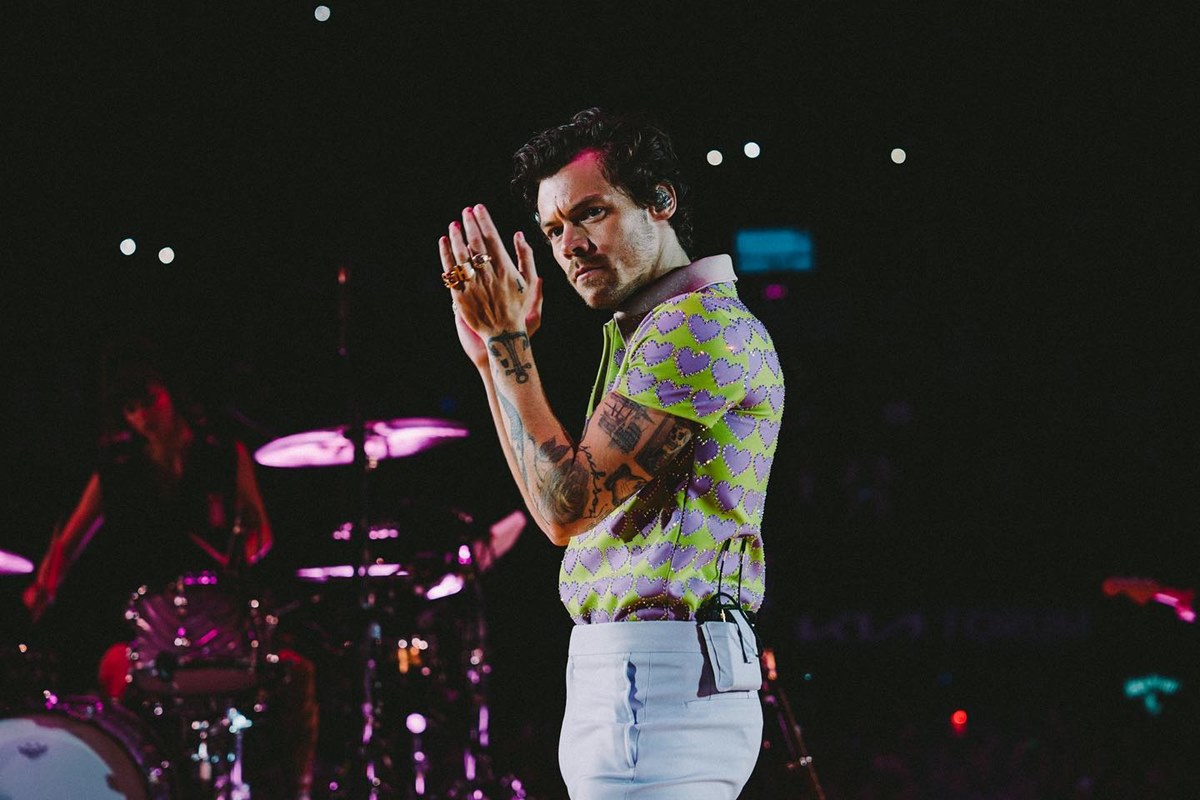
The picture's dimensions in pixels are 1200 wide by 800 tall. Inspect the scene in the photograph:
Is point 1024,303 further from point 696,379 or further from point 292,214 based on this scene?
point 696,379

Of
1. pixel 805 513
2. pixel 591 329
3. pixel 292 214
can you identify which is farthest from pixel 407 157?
pixel 805 513

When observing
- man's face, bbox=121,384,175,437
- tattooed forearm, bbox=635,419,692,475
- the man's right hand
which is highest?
man's face, bbox=121,384,175,437

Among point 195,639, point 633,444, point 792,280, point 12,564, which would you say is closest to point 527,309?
point 633,444

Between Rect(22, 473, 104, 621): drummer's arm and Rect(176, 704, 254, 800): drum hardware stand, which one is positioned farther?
Rect(22, 473, 104, 621): drummer's arm

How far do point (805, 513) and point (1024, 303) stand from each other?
1.87 metres

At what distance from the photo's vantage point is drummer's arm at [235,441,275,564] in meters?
6.00

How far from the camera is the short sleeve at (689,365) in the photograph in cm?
173

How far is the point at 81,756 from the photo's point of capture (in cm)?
464

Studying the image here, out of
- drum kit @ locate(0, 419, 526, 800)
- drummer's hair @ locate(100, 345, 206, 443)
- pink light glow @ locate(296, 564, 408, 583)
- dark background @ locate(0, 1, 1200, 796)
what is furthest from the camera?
drummer's hair @ locate(100, 345, 206, 443)

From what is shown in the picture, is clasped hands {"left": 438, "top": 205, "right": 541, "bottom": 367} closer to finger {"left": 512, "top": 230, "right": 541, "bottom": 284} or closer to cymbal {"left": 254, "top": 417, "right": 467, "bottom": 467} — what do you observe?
finger {"left": 512, "top": 230, "right": 541, "bottom": 284}

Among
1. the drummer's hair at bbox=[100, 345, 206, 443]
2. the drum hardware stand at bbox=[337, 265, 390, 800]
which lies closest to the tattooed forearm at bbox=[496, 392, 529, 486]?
the drum hardware stand at bbox=[337, 265, 390, 800]

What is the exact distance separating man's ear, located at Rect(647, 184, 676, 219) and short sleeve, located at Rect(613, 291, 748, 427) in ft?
0.84

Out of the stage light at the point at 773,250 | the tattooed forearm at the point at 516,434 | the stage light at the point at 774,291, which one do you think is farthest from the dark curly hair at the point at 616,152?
the stage light at the point at 774,291

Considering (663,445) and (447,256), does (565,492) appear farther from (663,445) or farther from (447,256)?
(447,256)
